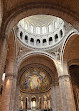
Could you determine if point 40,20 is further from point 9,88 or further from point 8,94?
point 8,94

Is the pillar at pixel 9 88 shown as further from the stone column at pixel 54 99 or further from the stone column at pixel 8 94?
the stone column at pixel 54 99

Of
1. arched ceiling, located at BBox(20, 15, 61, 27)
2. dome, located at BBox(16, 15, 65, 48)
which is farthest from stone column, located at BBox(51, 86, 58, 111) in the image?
arched ceiling, located at BBox(20, 15, 61, 27)

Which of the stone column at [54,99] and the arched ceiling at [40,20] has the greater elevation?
the arched ceiling at [40,20]

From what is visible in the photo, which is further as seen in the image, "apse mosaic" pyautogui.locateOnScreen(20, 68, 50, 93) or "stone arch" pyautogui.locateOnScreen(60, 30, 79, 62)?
"apse mosaic" pyautogui.locateOnScreen(20, 68, 50, 93)

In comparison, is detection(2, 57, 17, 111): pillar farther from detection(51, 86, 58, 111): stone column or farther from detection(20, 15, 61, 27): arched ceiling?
detection(20, 15, 61, 27): arched ceiling

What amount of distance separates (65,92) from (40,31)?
34.6 ft

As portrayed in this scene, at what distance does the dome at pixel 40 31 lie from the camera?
16.1 metres

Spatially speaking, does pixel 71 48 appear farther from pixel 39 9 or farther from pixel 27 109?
pixel 27 109

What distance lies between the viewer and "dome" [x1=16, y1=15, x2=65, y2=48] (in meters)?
16.1

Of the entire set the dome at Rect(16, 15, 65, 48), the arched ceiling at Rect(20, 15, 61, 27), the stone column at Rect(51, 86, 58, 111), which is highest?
the arched ceiling at Rect(20, 15, 61, 27)

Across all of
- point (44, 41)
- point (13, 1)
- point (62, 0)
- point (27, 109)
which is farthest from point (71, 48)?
point (27, 109)

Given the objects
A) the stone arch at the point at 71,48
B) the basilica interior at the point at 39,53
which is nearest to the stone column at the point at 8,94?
the basilica interior at the point at 39,53

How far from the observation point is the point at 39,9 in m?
7.48

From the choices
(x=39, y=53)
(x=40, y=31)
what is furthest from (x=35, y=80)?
(x=40, y=31)
